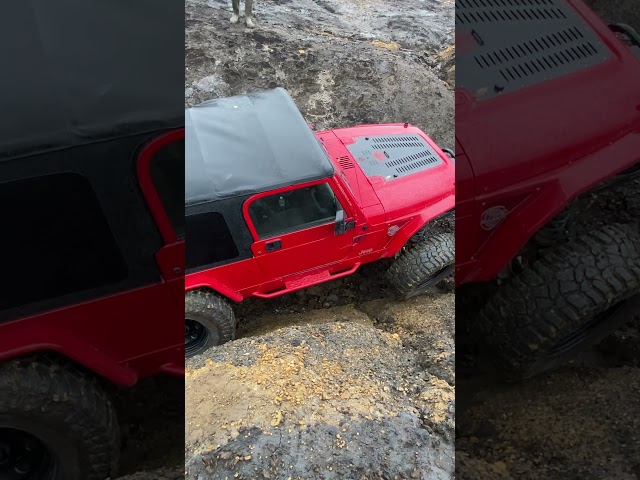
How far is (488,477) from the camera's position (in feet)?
1.17

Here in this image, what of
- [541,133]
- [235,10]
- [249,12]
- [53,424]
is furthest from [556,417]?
[249,12]

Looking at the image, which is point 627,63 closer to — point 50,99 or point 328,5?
point 50,99

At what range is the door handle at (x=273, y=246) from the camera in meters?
0.61

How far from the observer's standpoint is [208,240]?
56 centimetres

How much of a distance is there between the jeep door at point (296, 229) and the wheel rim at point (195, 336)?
0.10 m

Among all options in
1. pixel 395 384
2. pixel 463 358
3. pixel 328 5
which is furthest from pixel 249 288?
pixel 328 5

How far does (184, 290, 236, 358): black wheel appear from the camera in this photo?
0.56 metres

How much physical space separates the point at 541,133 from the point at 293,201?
16.3 inches

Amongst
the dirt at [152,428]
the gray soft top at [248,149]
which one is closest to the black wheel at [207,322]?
the gray soft top at [248,149]

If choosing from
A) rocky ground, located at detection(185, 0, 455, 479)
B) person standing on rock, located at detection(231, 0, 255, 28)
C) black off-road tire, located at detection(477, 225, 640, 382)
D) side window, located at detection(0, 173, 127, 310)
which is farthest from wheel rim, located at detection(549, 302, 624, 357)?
person standing on rock, located at detection(231, 0, 255, 28)

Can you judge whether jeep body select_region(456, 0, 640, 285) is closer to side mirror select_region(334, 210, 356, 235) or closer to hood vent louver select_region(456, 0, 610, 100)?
hood vent louver select_region(456, 0, 610, 100)

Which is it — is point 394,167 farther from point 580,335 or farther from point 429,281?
point 580,335

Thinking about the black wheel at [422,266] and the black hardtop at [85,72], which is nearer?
the black hardtop at [85,72]

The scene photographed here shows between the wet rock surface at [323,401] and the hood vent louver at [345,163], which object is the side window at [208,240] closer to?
the wet rock surface at [323,401]
